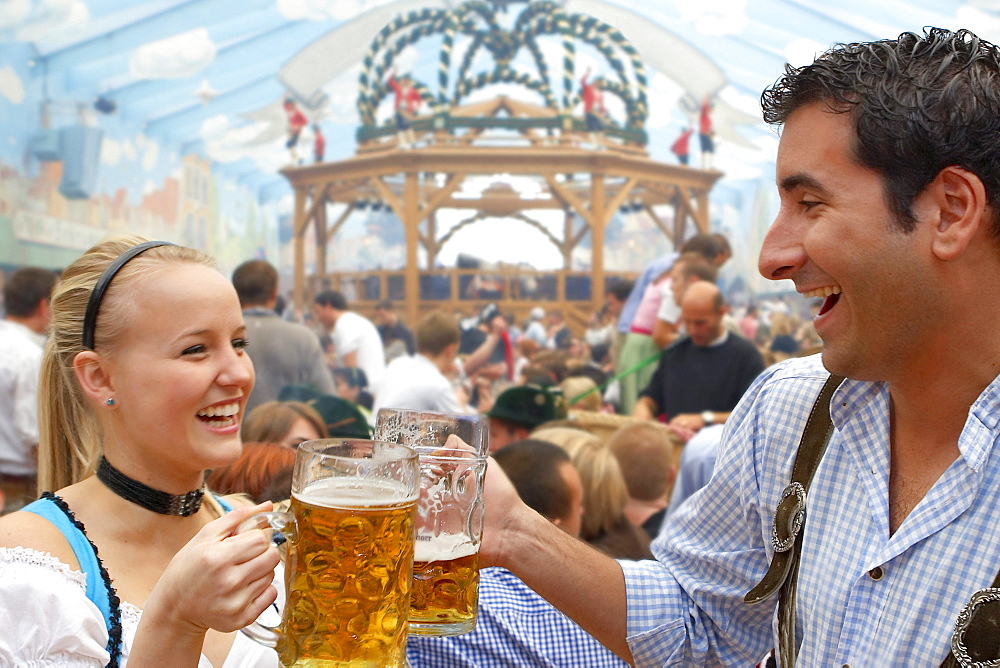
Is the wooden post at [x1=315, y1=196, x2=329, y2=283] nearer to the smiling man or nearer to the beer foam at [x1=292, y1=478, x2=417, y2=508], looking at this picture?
the smiling man

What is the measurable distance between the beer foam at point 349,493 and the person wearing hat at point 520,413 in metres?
2.53

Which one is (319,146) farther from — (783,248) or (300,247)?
(783,248)

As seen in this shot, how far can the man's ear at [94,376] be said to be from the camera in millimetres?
1137

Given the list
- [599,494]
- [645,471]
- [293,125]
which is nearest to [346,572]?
[599,494]

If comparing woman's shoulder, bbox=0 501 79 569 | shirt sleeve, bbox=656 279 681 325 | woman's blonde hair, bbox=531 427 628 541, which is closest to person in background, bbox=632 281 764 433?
shirt sleeve, bbox=656 279 681 325

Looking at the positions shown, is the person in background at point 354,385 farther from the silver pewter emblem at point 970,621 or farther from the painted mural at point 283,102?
the silver pewter emblem at point 970,621

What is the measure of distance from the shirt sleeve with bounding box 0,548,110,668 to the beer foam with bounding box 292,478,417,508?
1.19ft

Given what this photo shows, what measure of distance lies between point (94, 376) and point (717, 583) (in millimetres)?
892

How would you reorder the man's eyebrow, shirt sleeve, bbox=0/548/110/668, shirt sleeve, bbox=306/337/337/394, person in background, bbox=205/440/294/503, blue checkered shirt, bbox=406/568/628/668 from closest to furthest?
shirt sleeve, bbox=0/548/110/668 < the man's eyebrow < blue checkered shirt, bbox=406/568/628/668 < person in background, bbox=205/440/294/503 < shirt sleeve, bbox=306/337/337/394

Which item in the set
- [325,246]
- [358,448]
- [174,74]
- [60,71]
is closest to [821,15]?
[325,246]

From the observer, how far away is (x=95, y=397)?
3.75ft

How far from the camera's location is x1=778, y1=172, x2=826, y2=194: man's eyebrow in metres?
1.04

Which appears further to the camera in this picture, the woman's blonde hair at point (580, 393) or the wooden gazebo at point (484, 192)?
the wooden gazebo at point (484, 192)

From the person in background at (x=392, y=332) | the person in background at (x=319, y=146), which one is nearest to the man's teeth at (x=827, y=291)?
the person in background at (x=392, y=332)
